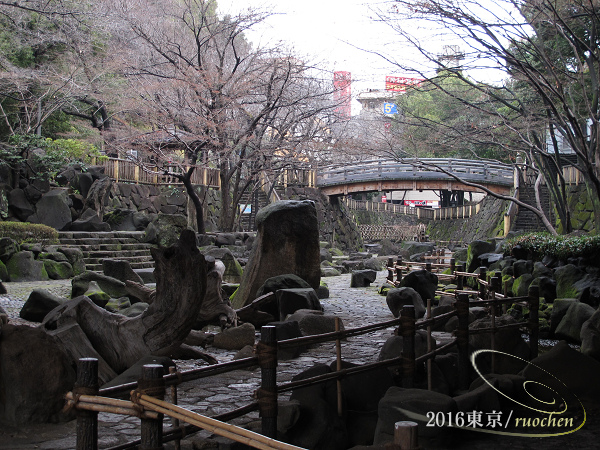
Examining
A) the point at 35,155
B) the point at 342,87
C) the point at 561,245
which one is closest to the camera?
the point at 561,245

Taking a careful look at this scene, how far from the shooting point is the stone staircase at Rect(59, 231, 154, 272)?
17.8 meters

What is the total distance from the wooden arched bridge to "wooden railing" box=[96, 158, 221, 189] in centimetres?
819

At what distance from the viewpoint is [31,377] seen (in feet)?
14.6

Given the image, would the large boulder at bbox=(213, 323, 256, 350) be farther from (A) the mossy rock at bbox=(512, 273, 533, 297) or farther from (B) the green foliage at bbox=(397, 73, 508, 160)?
(B) the green foliage at bbox=(397, 73, 508, 160)

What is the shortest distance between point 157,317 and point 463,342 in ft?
10.3

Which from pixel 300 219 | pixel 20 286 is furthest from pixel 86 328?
pixel 20 286

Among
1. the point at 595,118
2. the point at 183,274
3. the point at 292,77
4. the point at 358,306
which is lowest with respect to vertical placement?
the point at 358,306

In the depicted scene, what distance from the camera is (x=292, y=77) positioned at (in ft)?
65.9

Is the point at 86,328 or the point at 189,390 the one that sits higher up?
the point at 86,328

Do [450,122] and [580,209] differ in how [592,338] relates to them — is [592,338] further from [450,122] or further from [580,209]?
[450,122]

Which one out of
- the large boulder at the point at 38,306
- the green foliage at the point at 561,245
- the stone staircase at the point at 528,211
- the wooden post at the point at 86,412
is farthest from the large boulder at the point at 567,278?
the stone staircase at the point at 528,211

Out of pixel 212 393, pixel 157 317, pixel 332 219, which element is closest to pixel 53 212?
pixel 157 317

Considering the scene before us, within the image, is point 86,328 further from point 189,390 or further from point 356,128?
point 356,128

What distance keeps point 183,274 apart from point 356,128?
34.5 metres
